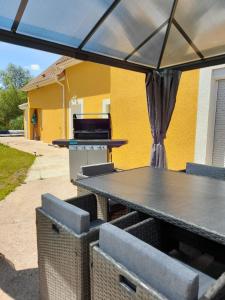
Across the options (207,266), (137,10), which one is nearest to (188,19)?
(137,10)

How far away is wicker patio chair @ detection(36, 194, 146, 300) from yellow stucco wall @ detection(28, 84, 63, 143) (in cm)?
1262

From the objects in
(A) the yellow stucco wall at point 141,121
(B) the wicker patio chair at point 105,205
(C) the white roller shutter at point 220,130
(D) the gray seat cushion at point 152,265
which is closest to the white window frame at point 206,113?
(C) the white roller shutter at point 220,130

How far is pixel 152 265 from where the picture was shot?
127cm

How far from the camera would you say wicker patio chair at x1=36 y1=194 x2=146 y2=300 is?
1.76 m

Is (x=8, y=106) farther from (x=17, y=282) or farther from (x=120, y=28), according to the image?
(x=17, y=282)

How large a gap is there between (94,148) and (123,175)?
283 cm

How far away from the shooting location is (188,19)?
3504mm

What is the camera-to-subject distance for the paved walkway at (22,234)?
2.62 metres

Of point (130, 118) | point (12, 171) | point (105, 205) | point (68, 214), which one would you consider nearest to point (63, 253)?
point (68, 214)

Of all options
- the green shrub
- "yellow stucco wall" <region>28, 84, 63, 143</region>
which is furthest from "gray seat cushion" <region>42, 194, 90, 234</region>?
the green shrub

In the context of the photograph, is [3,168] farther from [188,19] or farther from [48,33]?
[188,19]

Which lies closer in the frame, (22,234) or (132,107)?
(22,234)

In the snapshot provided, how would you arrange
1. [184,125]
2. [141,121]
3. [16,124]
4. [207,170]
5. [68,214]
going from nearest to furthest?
[68,214] < [207,170] < [184,125] < [141,121] < [16,124]

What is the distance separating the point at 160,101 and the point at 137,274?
→ 4.04 meters
